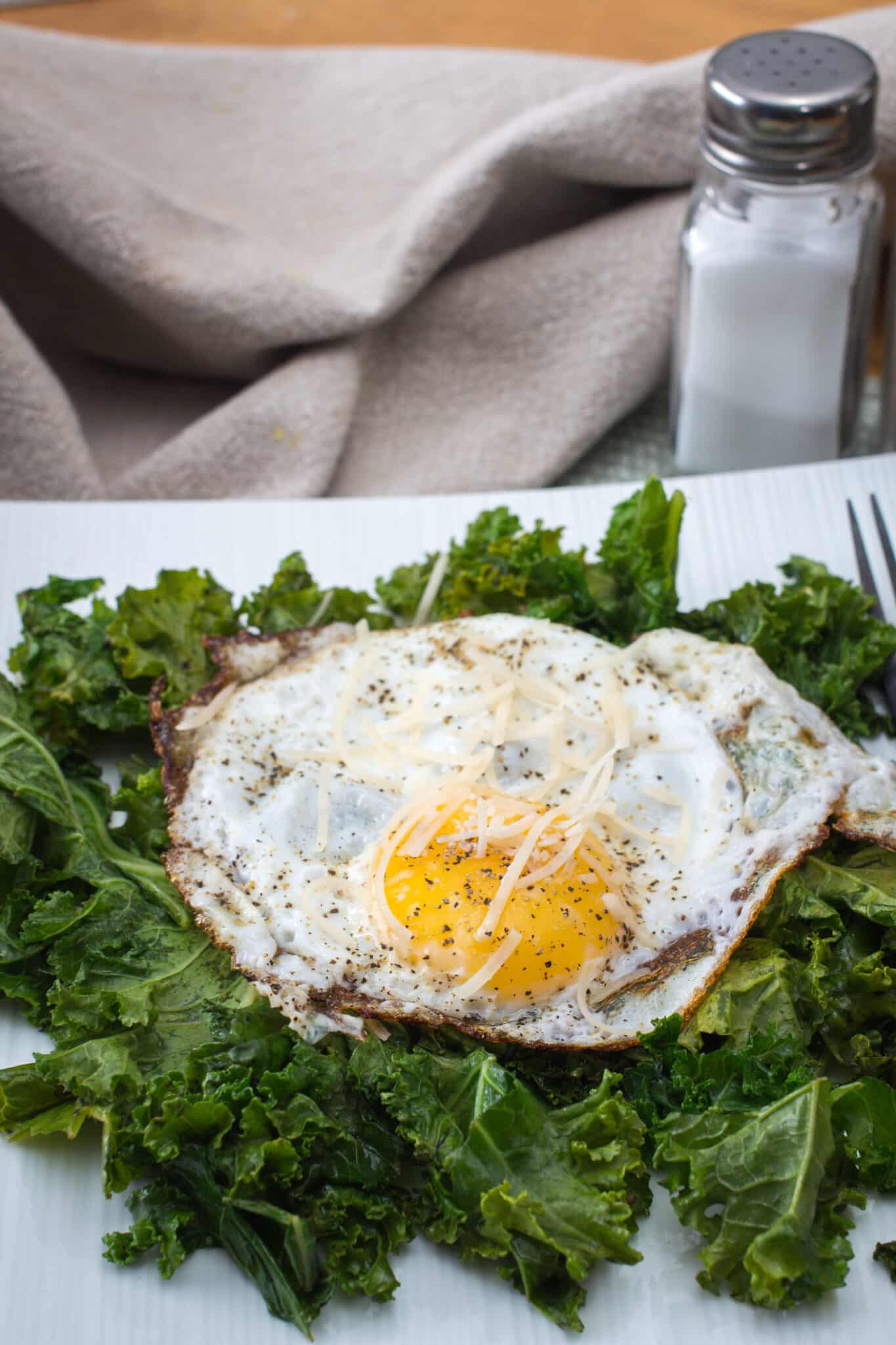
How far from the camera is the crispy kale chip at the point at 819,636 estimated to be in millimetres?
4070

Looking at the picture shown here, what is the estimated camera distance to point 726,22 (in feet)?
22.9

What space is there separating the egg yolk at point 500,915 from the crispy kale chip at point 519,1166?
8.4 inches

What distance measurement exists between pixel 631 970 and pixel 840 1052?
47 centimetres

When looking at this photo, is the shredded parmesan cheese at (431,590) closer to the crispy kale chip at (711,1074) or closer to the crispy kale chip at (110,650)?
the crispy kale chip at (110,650)

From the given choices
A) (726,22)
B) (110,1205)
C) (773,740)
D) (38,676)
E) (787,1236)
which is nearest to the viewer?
(787,1236)

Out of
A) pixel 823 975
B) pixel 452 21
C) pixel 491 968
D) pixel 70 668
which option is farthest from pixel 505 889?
pixel 452 21

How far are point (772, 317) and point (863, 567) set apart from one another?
3.20 feet

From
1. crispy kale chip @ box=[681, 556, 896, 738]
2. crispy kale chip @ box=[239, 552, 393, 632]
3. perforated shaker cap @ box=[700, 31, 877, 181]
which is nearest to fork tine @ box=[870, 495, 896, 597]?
crispy kale chip @ box=[681, 556, 896, 738]

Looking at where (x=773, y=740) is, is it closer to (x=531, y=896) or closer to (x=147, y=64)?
(x=531, y=896)

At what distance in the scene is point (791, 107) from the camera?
4.43 meters

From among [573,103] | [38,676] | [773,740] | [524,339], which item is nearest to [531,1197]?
[773,740]

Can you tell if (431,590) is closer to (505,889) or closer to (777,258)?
(505,889)

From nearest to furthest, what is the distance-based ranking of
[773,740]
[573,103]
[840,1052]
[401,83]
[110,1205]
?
[110,1205] < [840,1052] < [773,740] < [573,103] < [401,83]

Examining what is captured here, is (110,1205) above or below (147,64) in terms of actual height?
below
